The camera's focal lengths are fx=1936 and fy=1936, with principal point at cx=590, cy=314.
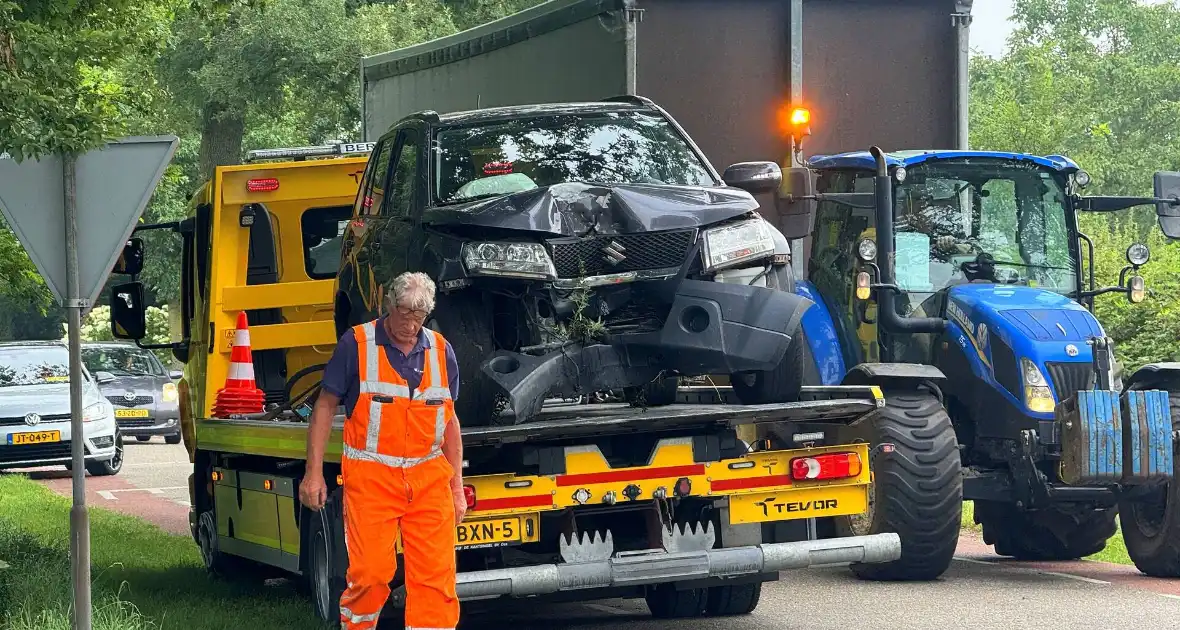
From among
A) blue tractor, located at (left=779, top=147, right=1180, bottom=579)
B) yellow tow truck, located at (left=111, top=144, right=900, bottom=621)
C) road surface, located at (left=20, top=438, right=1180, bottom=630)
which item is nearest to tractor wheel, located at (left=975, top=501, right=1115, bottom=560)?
Result: blue tractor, located at (left=779, top=147, right=1180, bottom=579)

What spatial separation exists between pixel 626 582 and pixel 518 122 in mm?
2663

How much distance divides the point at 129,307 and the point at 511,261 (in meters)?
5.47

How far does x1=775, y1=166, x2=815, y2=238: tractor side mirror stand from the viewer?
10.7m

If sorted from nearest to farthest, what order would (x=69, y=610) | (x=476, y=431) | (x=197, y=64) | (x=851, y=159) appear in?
(x=476, y=431) < (x=69, y=610) < (x=851, y=159) < (x=197, y=64)

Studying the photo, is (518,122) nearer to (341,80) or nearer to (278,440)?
(278,440)

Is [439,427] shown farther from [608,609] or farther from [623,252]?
[608,609]

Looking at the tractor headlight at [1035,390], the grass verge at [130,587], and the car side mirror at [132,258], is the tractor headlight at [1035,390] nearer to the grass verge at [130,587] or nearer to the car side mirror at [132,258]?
the grass verge at [130,587]

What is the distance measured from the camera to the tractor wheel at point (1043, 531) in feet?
42.7

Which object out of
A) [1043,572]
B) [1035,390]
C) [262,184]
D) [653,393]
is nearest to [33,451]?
[262,184]

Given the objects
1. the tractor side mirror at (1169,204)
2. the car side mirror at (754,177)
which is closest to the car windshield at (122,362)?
the tractor side mirror at (1169,204)

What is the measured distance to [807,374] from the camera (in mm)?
12656

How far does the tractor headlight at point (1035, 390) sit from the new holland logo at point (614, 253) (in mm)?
3799

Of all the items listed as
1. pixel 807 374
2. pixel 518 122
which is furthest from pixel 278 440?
pixel 807 374

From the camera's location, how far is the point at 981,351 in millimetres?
11953
